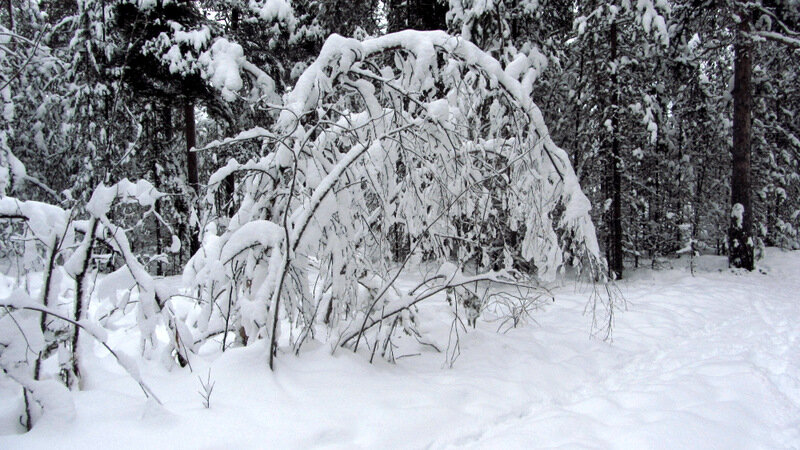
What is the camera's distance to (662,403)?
3154 millimetres

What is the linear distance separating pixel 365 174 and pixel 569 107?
11404mm

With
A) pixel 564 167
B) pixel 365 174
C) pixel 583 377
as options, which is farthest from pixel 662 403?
pixel 365 174

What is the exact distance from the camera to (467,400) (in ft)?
10.5

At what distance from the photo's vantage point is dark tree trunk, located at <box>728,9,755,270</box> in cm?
1048

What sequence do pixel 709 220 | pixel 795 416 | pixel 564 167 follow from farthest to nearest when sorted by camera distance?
pixel 709 220 → pixel 564 167 → pixel 795 416

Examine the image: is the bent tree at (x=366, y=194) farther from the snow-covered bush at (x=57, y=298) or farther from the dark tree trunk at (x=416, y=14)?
the dark tree trunk at (x=416, y=14)

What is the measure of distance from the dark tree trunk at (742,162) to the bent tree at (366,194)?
947 cm

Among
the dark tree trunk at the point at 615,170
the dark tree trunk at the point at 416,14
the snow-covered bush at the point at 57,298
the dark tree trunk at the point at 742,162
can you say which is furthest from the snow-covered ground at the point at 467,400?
the dark tree trunk at the point at 416,14

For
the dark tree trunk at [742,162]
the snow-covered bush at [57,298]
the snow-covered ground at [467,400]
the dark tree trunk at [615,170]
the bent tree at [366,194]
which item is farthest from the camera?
the dark tree trunk at [615,170]

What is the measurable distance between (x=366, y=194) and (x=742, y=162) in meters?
11.2

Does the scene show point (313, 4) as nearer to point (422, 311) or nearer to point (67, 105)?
point (67, 105)

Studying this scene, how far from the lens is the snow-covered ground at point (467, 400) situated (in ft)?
7.70

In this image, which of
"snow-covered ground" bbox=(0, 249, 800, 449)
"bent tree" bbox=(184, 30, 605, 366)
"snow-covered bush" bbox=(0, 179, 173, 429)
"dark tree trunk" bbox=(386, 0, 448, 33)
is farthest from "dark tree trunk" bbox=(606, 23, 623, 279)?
"snow-covered bush" bbox=(0, 179, 173, 429)

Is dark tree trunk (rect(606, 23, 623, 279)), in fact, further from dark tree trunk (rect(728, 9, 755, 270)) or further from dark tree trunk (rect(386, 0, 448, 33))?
dark tree trunk (rect(386, 0, 448, 33))
